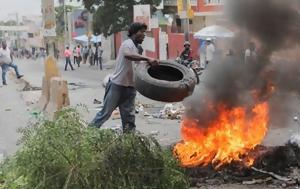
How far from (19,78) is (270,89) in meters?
17.7

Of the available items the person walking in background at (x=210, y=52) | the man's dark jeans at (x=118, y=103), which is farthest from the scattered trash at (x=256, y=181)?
the person walking in background at (x=210, y=52)

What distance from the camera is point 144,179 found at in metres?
4.62

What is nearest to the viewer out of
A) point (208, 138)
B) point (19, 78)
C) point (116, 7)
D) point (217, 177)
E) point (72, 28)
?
point (217, 177)

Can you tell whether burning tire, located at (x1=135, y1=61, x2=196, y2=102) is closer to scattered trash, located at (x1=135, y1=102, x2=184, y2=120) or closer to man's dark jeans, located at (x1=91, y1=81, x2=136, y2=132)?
man's dark jeans, located at (x1=91, y1=81, x2=136, y2=132)

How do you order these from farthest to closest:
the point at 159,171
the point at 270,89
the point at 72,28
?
the point at 72,28 → the point at 270,89 → the point at 159,171

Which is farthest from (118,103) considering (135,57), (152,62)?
(152,62)

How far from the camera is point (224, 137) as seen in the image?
21.1 feet

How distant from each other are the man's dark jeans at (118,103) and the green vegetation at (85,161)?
7.45 ft

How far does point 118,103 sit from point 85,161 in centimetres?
294

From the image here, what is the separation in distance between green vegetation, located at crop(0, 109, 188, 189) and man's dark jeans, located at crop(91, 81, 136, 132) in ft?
7.45

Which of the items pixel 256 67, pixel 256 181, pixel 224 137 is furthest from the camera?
pixel 256 67

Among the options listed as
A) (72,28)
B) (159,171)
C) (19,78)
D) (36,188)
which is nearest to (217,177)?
(159,171)

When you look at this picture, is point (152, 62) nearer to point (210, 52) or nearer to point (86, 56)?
point (210, 52)

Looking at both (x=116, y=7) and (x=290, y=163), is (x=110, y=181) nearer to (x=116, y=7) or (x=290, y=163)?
(x=290, y=163)
